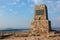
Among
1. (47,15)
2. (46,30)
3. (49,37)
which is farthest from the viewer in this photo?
(47,15)

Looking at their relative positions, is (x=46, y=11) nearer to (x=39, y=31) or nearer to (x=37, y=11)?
(x=37, y=11)

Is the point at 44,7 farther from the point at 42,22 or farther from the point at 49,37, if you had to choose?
the point at 49,37

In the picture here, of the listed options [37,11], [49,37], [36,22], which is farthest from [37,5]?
[49,37]

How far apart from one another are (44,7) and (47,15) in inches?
50.7

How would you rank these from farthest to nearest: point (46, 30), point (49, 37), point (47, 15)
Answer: point (47, 15) → point (46, 30) → point (49, 37)

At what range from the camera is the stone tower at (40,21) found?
17.5 meters

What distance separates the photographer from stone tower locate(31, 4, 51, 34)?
1747cm

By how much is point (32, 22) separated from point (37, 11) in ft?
4.32

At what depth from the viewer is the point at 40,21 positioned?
17641 millimetres

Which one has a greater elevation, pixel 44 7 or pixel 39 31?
pixel 44 7

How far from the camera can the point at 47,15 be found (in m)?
18.9

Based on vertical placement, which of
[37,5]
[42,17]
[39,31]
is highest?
[37,5]

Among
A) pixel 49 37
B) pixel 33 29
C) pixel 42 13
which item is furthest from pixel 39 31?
pixel 49 37

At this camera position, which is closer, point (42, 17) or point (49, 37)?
point (49, 37)
